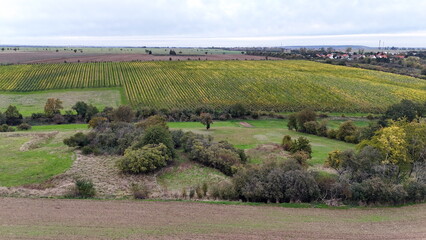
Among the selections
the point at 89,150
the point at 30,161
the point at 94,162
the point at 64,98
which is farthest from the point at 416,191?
the point at 64,98

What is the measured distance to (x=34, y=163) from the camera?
110 feet

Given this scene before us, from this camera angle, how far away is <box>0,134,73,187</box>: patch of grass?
2953 cm

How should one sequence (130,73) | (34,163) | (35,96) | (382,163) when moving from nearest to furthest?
1. (382,163)
2. (34,163)
3. (35,96)
4. (130,73)

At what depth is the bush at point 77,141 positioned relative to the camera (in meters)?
39.2

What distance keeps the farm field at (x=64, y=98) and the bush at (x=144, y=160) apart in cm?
3900

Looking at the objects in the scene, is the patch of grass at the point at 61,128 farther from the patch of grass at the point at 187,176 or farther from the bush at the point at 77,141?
the patch of grass at the point at 187,176

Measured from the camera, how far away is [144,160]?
1267 inches

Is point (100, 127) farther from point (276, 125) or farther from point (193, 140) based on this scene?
point (276, 125)

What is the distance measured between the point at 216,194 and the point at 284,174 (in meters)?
5.95

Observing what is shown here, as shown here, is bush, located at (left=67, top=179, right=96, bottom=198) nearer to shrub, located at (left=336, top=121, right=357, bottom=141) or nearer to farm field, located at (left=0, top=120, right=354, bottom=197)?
farm field, located at (left=0, top=120, right=354, bottom=197)

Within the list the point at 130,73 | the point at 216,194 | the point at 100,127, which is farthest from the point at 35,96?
the point at 216,194

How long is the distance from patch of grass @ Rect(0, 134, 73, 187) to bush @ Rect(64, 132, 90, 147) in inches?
40.2

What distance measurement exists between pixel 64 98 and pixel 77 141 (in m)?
41.2

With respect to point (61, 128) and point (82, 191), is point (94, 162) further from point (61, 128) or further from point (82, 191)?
point (61, 128)
